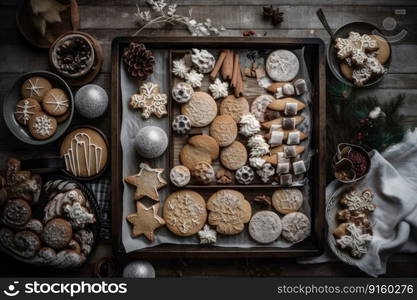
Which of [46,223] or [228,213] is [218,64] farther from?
[46,223]

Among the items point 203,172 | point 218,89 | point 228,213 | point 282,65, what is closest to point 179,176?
point 203,172

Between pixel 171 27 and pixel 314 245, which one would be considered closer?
pixel 314 245

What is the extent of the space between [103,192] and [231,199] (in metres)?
0.90

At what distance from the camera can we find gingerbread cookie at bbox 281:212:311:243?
2689mm

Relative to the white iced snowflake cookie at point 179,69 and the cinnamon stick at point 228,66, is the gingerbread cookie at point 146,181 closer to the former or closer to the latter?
the white iced snowflake cookie at point 179,69

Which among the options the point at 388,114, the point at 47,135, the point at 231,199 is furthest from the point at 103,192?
the point at 388,114

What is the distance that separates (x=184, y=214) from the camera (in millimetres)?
2680

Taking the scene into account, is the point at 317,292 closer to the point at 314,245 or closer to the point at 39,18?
the point at 314,245

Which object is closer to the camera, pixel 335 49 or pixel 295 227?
pixel 295 227

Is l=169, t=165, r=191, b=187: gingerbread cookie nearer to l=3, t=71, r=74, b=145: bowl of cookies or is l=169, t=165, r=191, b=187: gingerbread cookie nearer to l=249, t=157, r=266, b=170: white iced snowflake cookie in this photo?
l=249, t=157, r=266, b=170: white iced snowflake cookie

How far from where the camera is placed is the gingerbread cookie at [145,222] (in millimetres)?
2660

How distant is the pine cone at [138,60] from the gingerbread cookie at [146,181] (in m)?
0.63

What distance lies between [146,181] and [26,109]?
0.97m

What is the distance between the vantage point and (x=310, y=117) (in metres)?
2.77
